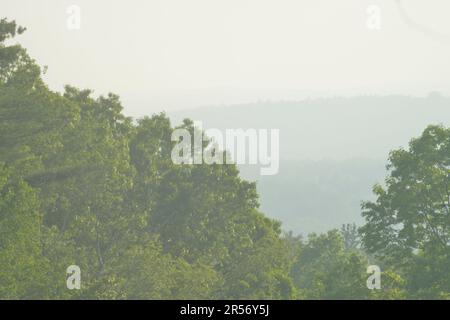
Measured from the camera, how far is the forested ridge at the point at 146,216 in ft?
104

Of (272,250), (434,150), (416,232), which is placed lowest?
(272,250)

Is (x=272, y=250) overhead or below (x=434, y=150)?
below

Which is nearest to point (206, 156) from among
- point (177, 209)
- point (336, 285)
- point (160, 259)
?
point (177, 209)

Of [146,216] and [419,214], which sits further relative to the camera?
[146,216]

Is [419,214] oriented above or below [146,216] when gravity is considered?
above

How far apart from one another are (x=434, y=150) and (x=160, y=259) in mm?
16630

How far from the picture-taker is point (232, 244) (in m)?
53.3

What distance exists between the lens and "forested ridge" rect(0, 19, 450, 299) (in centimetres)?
3181

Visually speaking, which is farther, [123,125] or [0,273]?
[123,125]

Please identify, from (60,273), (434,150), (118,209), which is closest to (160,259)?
(118,209)

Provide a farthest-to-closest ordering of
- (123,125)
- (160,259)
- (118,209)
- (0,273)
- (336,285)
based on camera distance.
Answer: (123,125) < (118,209) < (160,259) < (336,285) < (0,273)

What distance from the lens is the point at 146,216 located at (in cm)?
4659
